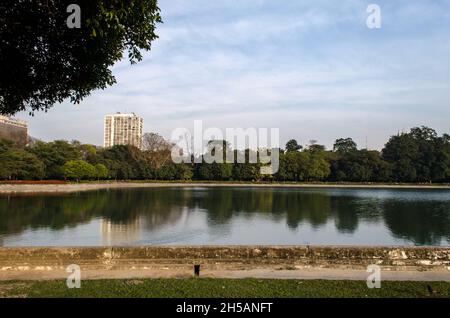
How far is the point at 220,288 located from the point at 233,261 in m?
1.89

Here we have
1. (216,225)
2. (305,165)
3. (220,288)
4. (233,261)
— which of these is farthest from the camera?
(305,165)

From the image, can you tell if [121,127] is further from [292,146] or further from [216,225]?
[216,225]

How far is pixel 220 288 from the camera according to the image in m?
6.14

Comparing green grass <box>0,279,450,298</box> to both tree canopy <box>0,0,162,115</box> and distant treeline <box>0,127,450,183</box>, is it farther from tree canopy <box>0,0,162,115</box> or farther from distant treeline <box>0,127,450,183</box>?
distant treeline <box>0,127,450,183</box>

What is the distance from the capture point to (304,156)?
73.4 m

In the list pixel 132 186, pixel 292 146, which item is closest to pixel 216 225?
pixel 132 186

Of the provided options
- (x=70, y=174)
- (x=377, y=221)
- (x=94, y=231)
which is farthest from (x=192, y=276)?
(x=70, y=174)

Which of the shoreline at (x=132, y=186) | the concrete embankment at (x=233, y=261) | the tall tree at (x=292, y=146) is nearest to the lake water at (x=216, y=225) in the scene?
the concrete embankment at (x=233, y=261)

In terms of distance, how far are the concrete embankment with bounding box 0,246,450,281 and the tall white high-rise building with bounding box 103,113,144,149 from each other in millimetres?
111409

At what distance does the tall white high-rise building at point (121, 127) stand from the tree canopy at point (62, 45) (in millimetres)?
111055

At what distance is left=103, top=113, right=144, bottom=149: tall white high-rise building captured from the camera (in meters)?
120

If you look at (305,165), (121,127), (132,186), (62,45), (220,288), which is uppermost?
(121,127)

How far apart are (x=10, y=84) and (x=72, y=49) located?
132 cm

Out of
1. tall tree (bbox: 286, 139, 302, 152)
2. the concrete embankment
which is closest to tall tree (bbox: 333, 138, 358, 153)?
tall tree (bbox: 286, 139, 302, 152)
